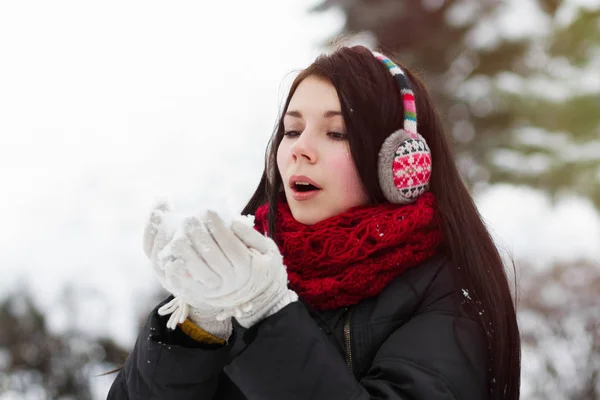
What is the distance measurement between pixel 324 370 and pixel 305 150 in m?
0.55

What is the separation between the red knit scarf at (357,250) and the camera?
4.92 ft

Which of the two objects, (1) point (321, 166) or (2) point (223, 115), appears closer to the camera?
(1) point (321, 166)

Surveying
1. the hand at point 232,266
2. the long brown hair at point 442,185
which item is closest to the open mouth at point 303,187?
the long brown hair at point 442,185

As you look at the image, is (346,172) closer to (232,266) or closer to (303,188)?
(303,188)

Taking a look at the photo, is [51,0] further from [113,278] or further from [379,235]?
[379,235]

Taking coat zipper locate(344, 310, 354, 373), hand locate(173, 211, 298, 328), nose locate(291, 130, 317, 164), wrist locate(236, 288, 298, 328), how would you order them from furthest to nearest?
nose locate(291, 130, 317, 164)
coat zipper locate(344, 310, 354, 373)
wrist locate(236, 288, 298, 328)
hand locate(173, 211, 298, 328)

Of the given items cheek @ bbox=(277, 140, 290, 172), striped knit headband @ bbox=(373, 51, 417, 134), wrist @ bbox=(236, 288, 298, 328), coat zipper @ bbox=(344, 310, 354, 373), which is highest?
striped knit headband @ bbox=(373, 51, 417, 134)

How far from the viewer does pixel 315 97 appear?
1645 millimetres

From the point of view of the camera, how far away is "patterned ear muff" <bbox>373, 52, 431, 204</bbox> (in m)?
1.56

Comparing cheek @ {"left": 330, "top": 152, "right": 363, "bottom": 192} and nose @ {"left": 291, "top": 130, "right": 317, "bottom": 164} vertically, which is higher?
nose @ {"left": 291, "top": 130, "right": 317, "bottom": 164}

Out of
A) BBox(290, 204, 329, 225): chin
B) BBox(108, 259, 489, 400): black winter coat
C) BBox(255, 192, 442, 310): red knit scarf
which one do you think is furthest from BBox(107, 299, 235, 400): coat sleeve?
BBox(290, 204, 329, 225): chin

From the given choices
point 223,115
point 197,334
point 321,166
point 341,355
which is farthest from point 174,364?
point 223,115

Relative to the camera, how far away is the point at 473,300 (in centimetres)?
151

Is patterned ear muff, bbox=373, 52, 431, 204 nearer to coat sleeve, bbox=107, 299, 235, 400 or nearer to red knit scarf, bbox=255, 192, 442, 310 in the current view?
red knit scarf, bbox=255, 192, 442, 310
